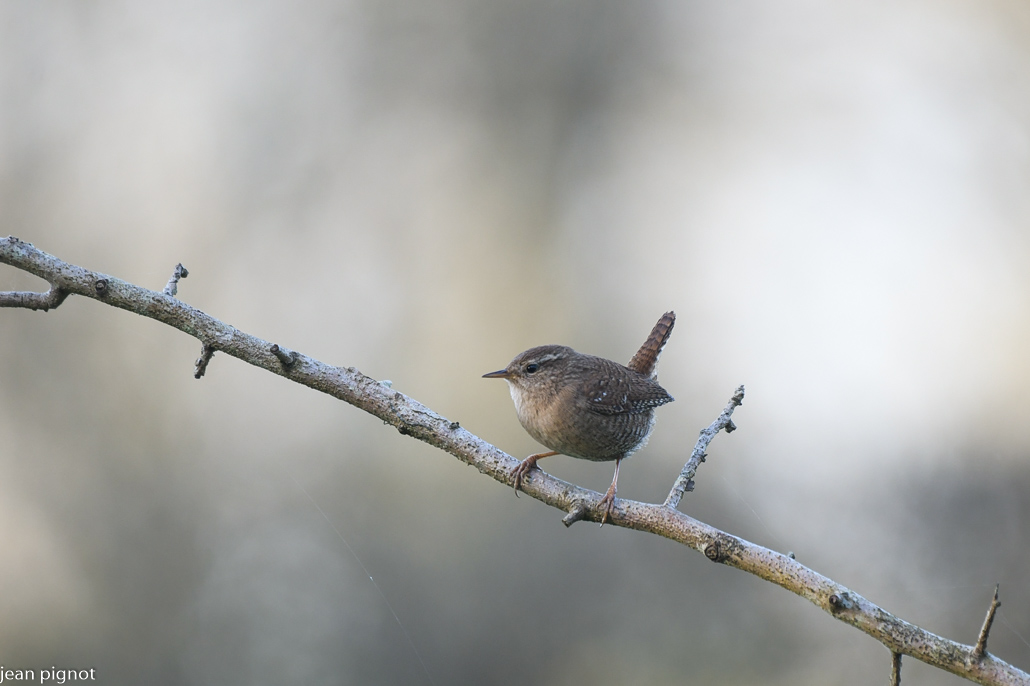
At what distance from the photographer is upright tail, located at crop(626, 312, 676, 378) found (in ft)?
10.9

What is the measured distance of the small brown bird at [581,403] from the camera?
8.50ft

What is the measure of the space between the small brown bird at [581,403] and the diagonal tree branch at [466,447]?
230mm

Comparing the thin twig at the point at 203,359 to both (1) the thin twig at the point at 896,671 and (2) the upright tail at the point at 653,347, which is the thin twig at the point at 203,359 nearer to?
(2) the upright tail at the point at 653,347

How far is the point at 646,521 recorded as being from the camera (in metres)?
2.13

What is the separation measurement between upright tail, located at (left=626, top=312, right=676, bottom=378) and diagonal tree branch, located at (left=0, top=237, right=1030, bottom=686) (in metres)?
1.20

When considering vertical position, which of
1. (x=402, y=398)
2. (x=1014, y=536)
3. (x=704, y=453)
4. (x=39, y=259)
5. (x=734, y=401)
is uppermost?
(x=1014, y=536)

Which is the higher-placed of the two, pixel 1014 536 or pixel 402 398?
pixel 1014 536

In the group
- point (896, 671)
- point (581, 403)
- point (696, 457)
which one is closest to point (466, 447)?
point (581, 403)

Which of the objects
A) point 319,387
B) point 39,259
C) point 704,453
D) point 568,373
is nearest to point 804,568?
point 704,453

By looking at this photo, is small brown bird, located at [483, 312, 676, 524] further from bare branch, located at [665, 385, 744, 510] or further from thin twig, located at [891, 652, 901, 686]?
thin twig, located at [891, 652, 901, 686]

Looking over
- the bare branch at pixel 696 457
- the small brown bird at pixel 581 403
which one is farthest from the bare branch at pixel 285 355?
the bare branch at pixel 696 457

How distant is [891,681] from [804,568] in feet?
1.04

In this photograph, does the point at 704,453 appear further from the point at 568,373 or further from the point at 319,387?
the point at 319,387

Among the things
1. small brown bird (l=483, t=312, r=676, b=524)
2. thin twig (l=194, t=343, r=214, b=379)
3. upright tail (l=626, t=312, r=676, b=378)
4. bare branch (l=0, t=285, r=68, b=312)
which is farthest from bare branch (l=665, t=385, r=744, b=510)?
bare branch (l=0, t=285, r=68, b=312)
